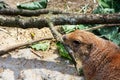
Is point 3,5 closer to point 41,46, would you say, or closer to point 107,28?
point 41,46

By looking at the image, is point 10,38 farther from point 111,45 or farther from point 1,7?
point 111,45

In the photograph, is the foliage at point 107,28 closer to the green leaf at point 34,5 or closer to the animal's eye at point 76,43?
the green leaf at point 34,5

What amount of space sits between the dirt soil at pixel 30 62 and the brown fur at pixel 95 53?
A: 0.77 metres

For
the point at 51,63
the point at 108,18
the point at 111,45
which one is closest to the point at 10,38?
the point at 51,63

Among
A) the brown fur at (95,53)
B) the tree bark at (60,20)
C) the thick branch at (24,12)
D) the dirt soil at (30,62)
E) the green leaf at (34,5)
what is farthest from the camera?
the green leaf at (34,5)

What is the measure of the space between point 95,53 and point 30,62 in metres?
1.32

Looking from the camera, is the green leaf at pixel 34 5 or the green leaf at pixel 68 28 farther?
the green leaf at pixel 34 5

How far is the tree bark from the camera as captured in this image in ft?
17.9

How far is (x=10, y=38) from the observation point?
5867mm

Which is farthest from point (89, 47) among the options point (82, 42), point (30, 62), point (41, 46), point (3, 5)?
point (3, 5)

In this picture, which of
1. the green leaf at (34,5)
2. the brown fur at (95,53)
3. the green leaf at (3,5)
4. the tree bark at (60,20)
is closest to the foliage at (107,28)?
the tree bark at (60,20)

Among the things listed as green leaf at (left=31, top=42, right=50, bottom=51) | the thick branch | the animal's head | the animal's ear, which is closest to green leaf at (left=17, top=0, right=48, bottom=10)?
the thick branch

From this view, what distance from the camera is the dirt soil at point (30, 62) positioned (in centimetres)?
530

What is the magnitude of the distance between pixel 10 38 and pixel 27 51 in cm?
34
